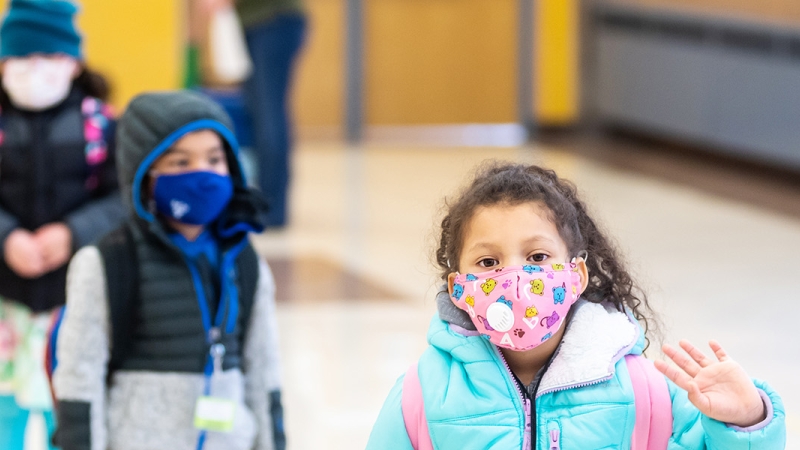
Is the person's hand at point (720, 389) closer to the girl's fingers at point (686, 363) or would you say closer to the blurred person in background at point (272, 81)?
the girl's fingers at point (686, 363)

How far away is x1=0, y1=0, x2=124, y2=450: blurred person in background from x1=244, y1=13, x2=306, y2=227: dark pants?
4.18m

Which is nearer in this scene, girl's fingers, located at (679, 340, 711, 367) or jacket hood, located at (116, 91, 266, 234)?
girl's fingers, located at (679, 340, 711, 367)

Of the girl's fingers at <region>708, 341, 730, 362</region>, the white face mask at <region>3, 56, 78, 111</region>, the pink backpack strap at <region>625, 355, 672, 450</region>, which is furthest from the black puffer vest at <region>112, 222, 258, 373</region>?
the girl's fingers at <region>708, 341, 730, 362</region>

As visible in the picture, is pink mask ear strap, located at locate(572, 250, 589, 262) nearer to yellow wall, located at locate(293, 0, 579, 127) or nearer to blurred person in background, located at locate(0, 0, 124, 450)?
blurred person in background, located at locate(0, 0, 124, 450)

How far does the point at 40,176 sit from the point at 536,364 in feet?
5.96

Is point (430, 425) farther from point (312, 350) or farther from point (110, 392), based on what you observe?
point (312, 350)

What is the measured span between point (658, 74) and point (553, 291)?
32.0ft

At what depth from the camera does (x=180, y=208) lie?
2650 mm

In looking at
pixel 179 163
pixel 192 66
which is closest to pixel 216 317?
pixel 179 163

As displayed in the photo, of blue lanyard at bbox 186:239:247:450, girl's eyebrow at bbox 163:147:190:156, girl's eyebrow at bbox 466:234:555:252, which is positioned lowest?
blue lanyard at bbox 186:239:247:450

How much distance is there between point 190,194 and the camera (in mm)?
2641

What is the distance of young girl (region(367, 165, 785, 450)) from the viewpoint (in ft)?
5.80

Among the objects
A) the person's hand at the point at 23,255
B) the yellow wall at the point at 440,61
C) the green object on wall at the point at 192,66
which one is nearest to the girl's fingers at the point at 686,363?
the person's hand at the point at 23,255

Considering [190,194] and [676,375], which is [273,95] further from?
[676,375]
